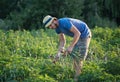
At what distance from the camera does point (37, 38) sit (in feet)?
44.8

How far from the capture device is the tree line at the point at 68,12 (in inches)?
974

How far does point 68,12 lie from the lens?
24.8 meters

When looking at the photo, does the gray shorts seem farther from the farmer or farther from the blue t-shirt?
the blue t-shirt

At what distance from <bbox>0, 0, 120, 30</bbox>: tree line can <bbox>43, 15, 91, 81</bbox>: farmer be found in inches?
613

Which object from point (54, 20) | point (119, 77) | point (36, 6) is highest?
point (36, 6)

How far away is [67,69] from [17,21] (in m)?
16.9

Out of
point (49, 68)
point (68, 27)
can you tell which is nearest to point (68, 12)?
point (49, 68)

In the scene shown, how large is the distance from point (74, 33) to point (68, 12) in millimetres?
16658

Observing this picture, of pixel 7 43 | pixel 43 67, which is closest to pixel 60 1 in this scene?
pixel 7 43

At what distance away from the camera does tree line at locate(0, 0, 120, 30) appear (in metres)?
24.7

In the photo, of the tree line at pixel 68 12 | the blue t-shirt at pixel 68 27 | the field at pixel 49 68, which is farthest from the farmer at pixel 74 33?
the tree line at pixel 68 12

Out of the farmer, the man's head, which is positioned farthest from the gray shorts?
the man's head

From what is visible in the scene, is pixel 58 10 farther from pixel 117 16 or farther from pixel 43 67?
pixel 43 67

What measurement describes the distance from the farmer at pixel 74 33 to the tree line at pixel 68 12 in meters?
15.6
